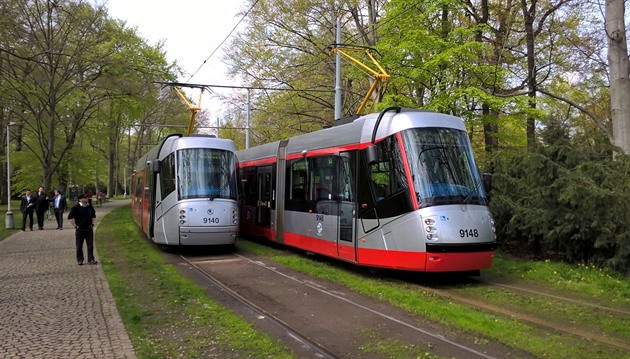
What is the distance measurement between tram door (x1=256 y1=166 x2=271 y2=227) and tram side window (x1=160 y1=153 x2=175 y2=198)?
9.80 feet

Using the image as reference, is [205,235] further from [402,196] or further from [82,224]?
[402,196]

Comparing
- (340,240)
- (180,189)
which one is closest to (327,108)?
(180,189)

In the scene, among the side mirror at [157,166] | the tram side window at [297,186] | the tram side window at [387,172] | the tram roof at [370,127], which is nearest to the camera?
the tram side window at [387,172]

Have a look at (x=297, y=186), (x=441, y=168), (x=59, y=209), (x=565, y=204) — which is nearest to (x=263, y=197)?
(x=297, y=186)

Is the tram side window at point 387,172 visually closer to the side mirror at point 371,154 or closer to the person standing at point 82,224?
the side mirror at point 371,154

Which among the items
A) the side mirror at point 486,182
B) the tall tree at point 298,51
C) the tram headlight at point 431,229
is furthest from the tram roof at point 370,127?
the tall tree at point 298,51

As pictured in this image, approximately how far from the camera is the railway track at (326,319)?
5.64 m

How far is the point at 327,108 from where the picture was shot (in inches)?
1086

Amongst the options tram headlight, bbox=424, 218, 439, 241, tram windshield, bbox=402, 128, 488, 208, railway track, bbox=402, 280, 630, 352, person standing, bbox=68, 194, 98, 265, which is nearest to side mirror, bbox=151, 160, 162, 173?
person standing, bbox=68, 194, 98, 265

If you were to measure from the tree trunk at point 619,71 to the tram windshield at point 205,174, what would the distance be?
9.52 metres

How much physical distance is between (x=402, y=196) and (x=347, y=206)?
1784 mm

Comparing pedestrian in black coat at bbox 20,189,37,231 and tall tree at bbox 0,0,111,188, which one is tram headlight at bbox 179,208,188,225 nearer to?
pedestrian in black coat at bbox 20,189,37,231

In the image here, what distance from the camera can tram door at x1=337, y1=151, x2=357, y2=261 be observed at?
10.2 metres

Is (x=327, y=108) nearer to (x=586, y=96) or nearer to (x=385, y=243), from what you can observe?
(x=586, y=96)
